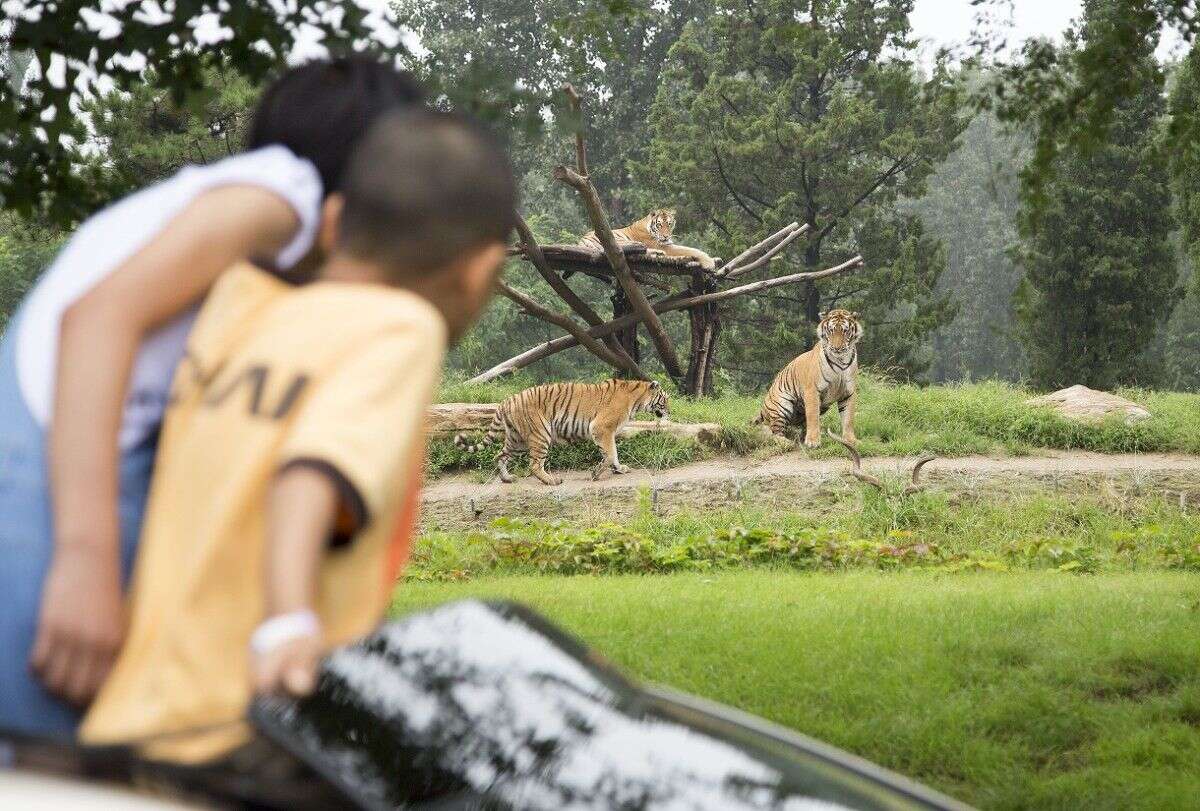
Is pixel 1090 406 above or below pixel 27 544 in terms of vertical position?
below

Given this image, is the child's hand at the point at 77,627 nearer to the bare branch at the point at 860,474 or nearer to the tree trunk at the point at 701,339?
the bare branch at the point at 860,474

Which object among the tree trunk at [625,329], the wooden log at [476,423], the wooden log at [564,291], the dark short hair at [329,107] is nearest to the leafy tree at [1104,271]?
the tree trunk at [625,329]

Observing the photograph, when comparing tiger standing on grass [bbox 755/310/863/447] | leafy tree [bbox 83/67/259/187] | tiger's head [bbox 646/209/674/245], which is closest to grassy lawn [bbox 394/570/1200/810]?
tiger standing on grass [bbox 755/310/863/447]

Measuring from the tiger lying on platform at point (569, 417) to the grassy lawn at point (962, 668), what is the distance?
5.77m

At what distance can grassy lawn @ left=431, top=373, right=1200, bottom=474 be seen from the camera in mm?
14000

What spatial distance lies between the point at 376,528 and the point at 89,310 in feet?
1.19

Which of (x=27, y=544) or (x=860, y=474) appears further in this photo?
(x=860, y=474)

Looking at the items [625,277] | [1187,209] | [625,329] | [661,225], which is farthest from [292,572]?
[1187,209]

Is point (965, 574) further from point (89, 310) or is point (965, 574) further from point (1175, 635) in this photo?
point (89, 310)

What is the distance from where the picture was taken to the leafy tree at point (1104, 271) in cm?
2231

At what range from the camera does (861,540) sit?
10.1m

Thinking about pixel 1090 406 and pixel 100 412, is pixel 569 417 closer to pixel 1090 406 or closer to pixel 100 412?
pixel 1090 406

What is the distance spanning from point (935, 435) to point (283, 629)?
13450 mm

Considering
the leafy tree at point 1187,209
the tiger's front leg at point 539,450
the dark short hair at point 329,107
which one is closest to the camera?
A: the dark short hair at point 329,107
